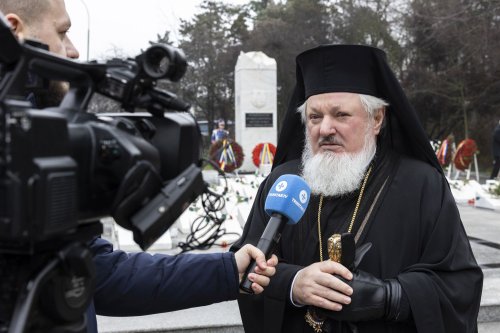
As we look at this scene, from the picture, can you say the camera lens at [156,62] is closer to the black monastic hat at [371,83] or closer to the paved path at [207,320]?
the black monastic hat at [371,83]

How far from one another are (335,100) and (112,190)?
159 cm

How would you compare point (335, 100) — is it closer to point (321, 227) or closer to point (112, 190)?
point (321, 227)

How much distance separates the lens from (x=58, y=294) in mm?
1119

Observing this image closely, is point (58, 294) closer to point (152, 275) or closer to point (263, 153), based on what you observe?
point (152, 275)

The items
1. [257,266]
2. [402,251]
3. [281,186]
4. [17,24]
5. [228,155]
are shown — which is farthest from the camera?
[228,155]

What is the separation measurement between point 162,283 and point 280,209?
1.53 feet

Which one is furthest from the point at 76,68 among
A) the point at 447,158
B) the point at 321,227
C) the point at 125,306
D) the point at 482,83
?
the point at 482,83

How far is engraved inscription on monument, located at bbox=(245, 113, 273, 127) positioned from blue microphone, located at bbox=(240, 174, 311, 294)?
16.0 meters

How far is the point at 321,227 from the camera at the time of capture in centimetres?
248

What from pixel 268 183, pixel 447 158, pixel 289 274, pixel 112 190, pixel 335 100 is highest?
pixel 335 100

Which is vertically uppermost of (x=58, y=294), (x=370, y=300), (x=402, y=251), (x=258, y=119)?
(x=58, y=294)

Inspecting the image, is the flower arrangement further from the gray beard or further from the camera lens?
the camera lens

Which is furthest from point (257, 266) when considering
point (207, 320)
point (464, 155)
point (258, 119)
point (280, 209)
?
point (258, 119)

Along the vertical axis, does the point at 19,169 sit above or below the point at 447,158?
above
